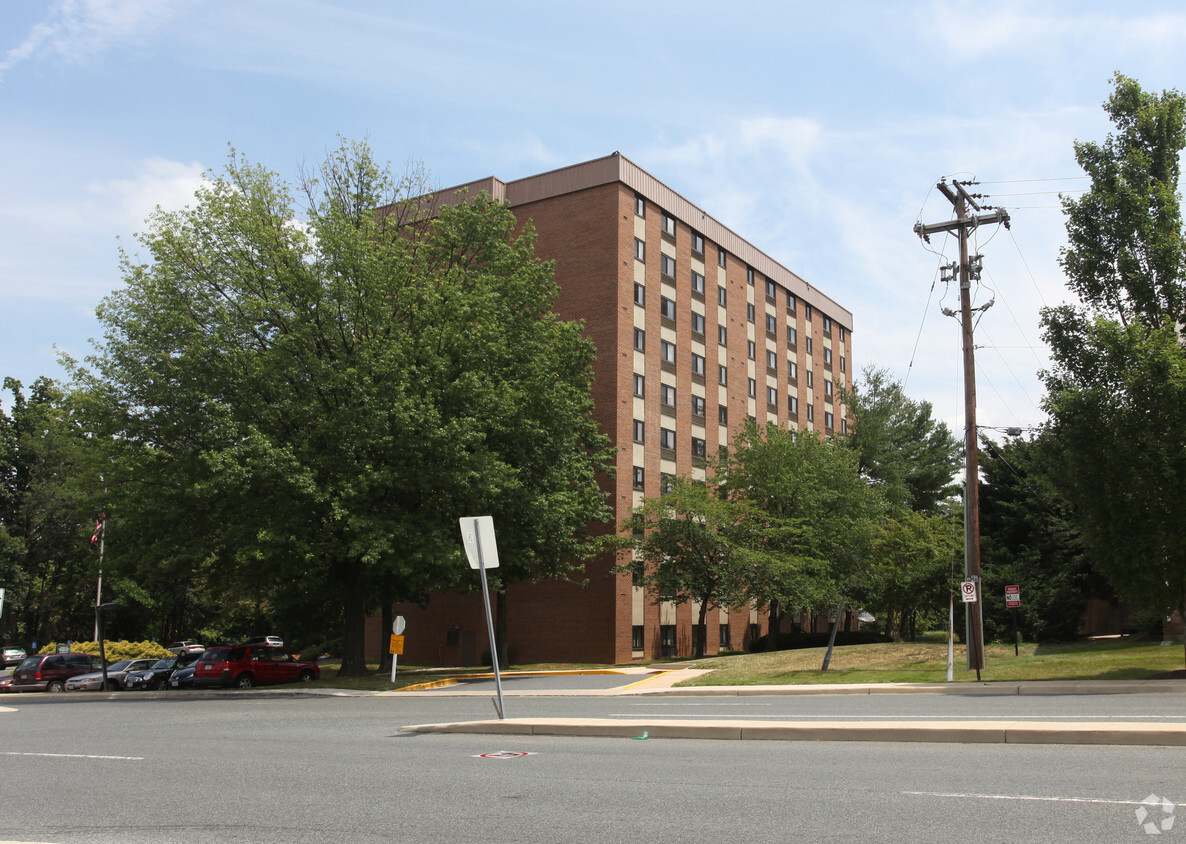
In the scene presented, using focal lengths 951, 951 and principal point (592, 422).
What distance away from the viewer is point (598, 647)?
1745 inches

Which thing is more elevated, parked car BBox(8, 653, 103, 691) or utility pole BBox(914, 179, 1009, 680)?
utility pole BBox(914, 179, 1009, 680)

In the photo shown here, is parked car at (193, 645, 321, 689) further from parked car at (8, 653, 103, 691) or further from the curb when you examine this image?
the curb

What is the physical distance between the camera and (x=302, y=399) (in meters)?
27.9

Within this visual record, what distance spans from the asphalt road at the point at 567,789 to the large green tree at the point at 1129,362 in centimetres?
1081

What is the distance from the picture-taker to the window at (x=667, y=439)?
163 ft

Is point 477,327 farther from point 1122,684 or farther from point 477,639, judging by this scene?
point 477,639

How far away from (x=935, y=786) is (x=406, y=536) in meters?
21.1

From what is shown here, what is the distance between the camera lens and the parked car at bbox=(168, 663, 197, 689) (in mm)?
34547

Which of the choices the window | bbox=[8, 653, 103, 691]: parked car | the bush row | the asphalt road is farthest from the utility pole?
the bush row

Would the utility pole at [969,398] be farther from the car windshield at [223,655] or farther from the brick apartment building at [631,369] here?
the car windshield at [223,655]

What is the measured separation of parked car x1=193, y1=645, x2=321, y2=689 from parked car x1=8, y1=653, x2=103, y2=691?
307 inches

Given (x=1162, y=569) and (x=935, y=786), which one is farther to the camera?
(x=1162, y=569)

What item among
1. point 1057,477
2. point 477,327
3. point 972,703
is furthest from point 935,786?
point 477,327

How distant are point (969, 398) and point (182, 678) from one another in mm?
28647
